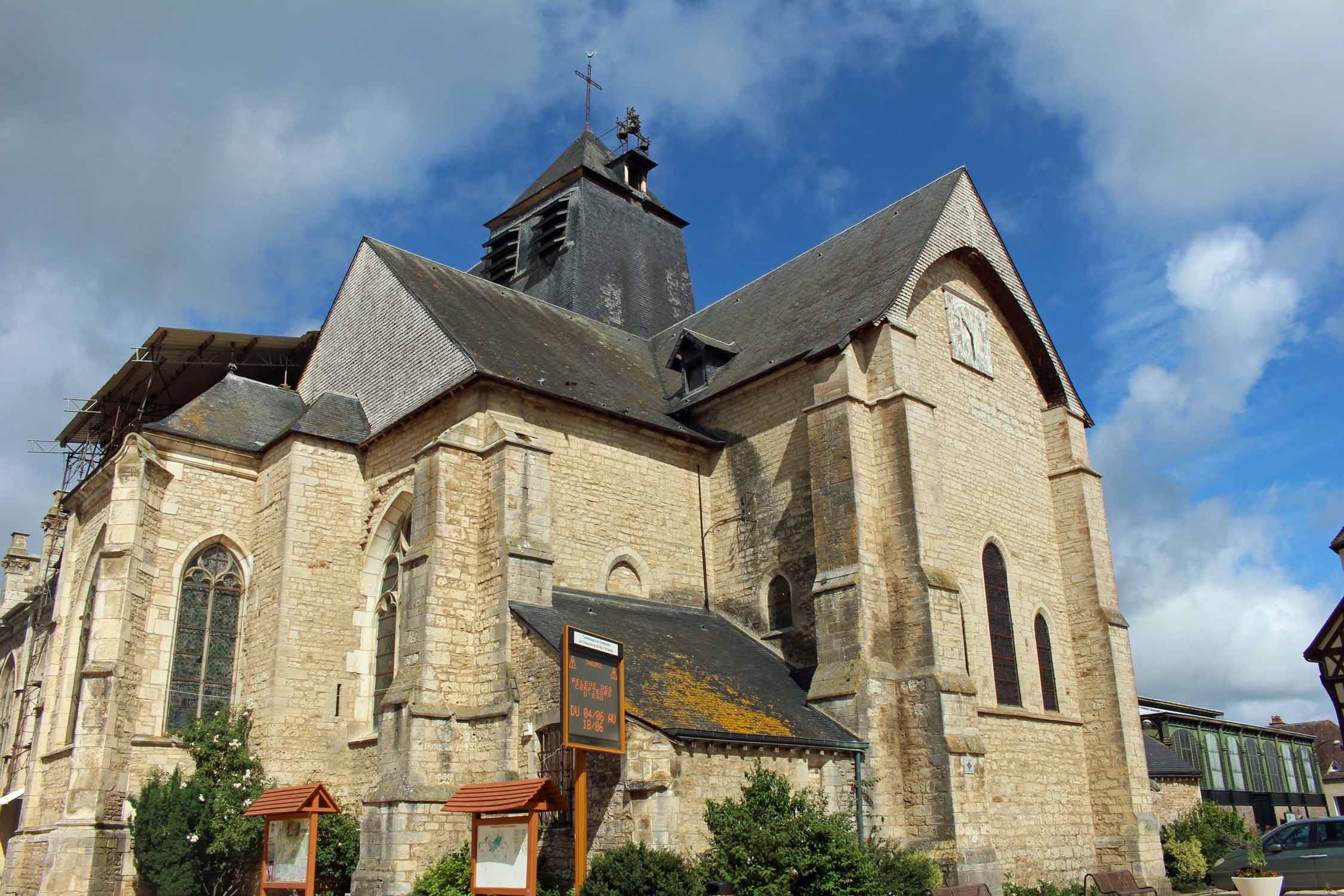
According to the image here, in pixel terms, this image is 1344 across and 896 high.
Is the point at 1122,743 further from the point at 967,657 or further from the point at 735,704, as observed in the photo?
the point at 735,704

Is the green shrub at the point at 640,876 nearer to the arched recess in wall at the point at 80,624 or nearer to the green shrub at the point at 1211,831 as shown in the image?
the arched recess in wall at the point at 80,624

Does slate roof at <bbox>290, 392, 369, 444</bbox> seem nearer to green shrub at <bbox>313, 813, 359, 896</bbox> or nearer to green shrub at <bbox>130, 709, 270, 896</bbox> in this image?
green shrub at <bbox>130, 709, 270, 896</bbox>

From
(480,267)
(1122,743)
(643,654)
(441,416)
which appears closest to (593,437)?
(441,416)

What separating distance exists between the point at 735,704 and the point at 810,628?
2.85 m

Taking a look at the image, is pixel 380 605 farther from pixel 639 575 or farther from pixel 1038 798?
pixel 1038 798

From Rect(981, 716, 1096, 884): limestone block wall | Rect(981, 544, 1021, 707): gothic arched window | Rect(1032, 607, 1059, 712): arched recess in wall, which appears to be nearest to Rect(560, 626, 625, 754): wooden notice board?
Rect(981, 716, 1096, 884): limestone block wall

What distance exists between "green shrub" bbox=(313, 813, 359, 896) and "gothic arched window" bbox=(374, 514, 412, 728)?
181 cm

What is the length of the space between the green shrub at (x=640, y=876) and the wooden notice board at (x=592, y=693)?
3.41ft

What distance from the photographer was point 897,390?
15625 millimetres

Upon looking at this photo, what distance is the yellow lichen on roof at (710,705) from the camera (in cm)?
1228

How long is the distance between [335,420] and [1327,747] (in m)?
49.2

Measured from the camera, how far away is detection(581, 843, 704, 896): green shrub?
33.3ft

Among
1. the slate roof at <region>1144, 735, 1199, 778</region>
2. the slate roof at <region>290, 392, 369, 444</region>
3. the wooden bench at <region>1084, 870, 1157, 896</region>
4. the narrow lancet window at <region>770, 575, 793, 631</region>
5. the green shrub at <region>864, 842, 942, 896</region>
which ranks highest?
the slate roof at <region>290, 392, 369, 444</region>

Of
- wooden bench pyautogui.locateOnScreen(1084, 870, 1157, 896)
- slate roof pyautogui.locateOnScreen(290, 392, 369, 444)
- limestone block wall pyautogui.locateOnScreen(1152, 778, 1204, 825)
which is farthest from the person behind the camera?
limestone block wall pyautogui.locateOnScreen(1152, 778, 1204, 825)
